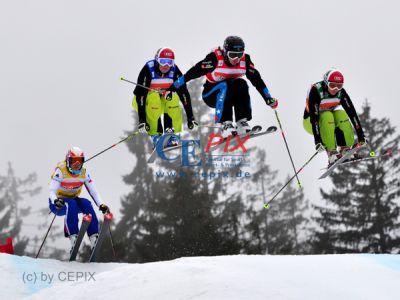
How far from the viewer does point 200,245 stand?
67.5 feet

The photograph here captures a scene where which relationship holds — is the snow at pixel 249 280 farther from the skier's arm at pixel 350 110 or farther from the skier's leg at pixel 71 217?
the skier's arm at pixel 350 110

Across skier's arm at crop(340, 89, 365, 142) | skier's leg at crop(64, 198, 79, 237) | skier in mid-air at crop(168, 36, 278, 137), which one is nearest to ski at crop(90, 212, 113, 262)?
skier's leg at crop(64, 198, 79, 237)

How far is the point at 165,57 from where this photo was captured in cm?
965

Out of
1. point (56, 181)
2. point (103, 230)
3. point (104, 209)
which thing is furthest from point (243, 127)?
point (56, 181)

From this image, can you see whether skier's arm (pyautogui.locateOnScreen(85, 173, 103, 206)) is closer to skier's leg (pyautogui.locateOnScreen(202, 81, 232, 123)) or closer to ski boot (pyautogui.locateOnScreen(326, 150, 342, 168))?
skier's leg (pyautogui.locateOnScreen(202, 81, 232, 123))

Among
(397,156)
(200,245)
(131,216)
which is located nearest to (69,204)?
(200,245)

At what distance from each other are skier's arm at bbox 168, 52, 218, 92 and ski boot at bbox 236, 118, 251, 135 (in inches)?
40.6

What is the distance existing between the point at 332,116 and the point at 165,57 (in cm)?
308

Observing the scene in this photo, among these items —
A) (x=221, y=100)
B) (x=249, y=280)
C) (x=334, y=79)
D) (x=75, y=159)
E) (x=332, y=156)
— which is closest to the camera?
(x=249, y=280)

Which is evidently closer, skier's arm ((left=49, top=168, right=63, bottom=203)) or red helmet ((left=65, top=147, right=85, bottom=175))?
red helmet ((left=65, top=147, right=85, bottom=175))

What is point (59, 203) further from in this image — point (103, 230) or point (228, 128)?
point (228, 128)

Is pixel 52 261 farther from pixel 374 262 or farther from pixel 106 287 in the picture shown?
pixel 374 262

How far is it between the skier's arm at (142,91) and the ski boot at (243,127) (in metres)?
1.62

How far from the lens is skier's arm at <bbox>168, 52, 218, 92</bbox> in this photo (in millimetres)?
9625
